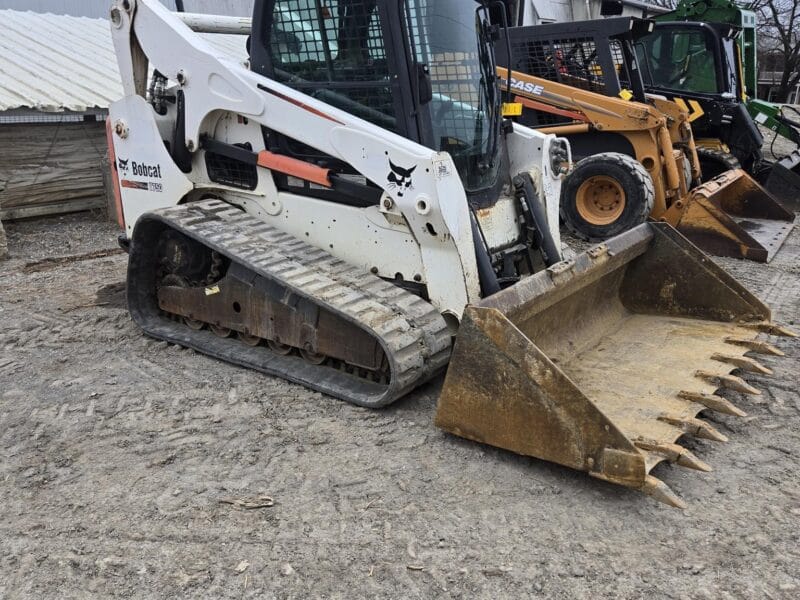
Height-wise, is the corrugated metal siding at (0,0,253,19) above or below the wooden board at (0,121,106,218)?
above

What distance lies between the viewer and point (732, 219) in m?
7.26

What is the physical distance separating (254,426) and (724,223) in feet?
17.6

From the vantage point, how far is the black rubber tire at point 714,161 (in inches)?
356

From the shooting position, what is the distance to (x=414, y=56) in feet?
12.5

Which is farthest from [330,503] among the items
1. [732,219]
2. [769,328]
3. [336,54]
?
[732,219]

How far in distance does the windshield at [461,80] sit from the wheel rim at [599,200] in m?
3.26

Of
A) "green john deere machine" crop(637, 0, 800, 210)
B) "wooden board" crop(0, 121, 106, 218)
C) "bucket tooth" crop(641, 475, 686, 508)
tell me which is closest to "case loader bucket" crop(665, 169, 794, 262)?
"green john deere machine" crop(637, 0, 800, 210)

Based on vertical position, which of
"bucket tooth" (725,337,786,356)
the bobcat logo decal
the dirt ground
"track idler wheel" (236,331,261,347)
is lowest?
the dirt ground

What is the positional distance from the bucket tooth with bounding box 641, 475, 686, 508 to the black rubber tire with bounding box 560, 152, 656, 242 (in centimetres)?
479

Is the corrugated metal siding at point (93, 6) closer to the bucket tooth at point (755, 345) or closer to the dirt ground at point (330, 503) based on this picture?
the dirt ground at point (330, 503)

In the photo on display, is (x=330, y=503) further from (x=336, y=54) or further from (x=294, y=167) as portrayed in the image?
(x=336, y=54)

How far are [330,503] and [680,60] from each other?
27.2ft

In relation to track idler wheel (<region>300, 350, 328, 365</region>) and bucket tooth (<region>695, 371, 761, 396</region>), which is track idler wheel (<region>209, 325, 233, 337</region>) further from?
bucket tooth (<region>695, 371, 761, 396</region>)

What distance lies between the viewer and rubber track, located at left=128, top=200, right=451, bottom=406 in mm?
3520
